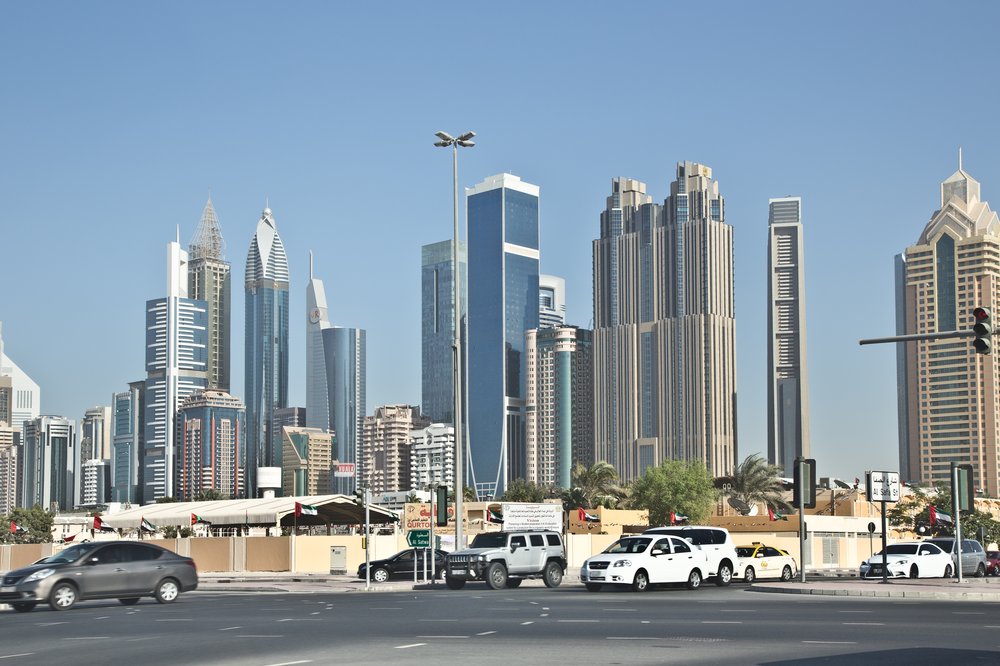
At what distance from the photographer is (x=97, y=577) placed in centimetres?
Answer: 2889

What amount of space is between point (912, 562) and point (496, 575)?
47.8ft

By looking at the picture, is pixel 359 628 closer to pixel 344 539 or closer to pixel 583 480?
pixel 344 539

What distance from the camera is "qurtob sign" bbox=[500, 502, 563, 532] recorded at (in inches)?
1965

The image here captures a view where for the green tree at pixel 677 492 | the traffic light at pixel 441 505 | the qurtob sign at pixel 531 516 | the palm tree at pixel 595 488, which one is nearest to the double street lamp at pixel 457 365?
the traffic light at pixel 441 505

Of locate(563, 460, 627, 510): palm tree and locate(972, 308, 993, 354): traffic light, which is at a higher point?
locate(972, 308, 993, 354): traffic light

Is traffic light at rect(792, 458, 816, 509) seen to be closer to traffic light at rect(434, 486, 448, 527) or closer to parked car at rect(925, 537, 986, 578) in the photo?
parked car at rect(925, 537, 986, 578)

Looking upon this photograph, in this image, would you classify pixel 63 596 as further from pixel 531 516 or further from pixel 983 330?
pixel 531 516

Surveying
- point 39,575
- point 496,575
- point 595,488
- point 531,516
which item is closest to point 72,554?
point 39,575

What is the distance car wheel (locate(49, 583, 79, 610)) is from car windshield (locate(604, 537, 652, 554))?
14.1 meters

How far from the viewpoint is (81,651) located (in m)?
18.1

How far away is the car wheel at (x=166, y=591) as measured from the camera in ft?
98.3

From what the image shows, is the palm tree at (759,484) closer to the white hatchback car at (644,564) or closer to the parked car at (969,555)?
the parked car at (969,555)

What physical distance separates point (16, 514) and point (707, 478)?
71198 mm

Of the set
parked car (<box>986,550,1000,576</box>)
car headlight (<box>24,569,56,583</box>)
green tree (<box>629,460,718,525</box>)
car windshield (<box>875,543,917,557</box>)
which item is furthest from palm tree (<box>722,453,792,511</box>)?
car headlight (<box>24,569,56,583</box>)
